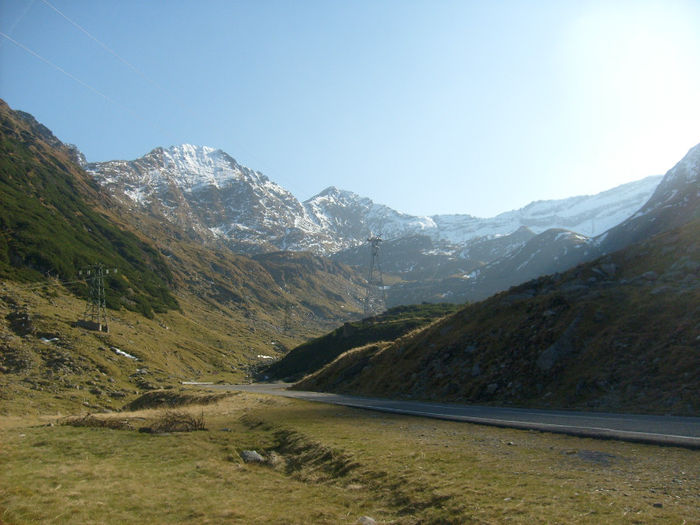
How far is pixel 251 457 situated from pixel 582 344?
23.2 meters

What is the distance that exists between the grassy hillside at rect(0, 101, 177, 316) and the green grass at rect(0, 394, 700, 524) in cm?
9972

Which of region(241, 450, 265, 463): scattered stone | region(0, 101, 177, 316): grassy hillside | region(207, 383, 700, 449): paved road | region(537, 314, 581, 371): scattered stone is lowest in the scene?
region(241, 450, 265, 463): scattered stone

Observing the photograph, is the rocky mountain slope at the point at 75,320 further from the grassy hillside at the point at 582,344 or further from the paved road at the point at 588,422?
the paved road at the point at 588,422

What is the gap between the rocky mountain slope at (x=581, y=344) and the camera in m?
23.8

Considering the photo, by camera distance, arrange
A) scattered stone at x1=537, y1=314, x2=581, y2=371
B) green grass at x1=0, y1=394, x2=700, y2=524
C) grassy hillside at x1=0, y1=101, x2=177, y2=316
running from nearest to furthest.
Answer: green grass at x1=0, y1=394, x2=700, y2=524
scattered stone at x1=537, y1=314, x2=581, y2=371
grassy hillside at x1=0, y1=101, x2=177, y2=316

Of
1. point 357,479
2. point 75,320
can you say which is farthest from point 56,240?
point 357,479

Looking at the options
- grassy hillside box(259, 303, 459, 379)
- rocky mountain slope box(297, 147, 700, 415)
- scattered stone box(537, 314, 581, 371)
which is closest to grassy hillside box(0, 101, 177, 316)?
grassy hillside box(259, 303, 459, 379)

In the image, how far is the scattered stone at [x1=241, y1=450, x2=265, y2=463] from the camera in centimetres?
1845

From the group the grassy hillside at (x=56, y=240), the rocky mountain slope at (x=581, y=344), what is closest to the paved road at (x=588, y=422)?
the rocky mountain slope at (x=581, y=344)

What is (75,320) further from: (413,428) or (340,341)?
(413,428)

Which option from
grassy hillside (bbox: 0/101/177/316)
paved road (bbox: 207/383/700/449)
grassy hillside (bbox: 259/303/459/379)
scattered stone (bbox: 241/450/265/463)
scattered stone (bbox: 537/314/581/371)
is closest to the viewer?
paved road (bbox: 207/383/700/449)

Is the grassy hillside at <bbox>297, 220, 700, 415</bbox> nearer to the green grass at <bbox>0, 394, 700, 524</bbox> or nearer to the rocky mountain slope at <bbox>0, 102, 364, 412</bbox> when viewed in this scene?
the green grass at <bbox>0, 394, 700, 524</bbox>

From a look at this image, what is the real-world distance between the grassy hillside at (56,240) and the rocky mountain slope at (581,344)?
9938cm

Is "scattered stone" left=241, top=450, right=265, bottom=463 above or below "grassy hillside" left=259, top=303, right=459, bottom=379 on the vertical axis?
below
